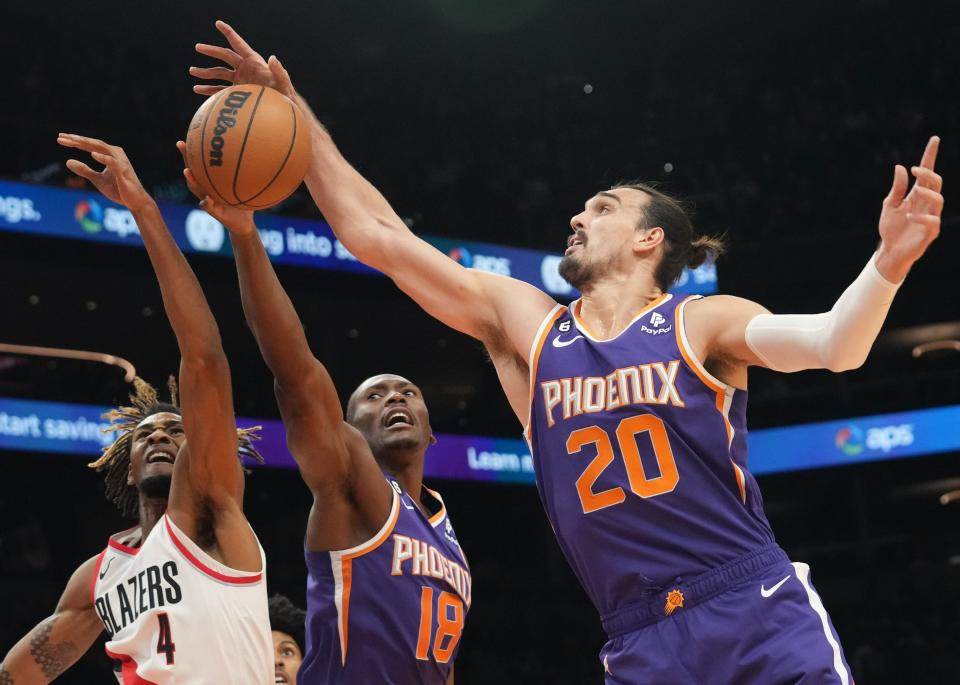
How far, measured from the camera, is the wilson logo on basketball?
3156mm

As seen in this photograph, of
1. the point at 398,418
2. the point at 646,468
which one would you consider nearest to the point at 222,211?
the point at 398,418

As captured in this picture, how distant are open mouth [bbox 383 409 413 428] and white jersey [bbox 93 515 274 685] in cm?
90

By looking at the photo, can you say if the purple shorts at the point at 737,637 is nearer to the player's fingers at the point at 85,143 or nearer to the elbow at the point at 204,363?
the elbow at the point at 204,363

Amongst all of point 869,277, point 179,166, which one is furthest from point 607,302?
point 179,166

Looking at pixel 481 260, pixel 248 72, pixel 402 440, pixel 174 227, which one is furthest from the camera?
pixel 481 260

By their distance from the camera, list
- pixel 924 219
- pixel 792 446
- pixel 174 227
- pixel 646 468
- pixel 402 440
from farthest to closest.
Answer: pixel 792 446, pixel 174 227, pixel 402 440, pixel 646 468, pixel 924 219

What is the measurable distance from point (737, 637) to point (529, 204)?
1294 centimetres

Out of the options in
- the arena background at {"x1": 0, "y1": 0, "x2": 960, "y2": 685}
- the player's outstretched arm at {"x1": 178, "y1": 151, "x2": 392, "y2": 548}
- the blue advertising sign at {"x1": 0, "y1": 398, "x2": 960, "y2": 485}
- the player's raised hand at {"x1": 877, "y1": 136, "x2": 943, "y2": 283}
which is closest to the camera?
the player's raised hand at {"x1": 877, "y1": 136, "x2": 943, "y2": 283}

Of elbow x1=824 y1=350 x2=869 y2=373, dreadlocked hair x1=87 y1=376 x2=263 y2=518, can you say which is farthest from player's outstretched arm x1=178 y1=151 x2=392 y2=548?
elbow x1=824 y1=350 x2=869 y2=373

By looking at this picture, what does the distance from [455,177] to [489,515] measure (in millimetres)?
4622

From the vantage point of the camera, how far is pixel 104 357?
13.1 meters

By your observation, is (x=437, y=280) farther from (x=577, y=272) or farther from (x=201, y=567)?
(x=201, y=567)

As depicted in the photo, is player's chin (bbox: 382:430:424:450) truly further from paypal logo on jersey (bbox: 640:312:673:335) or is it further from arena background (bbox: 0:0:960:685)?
arena background (bbox: 0:0:960:685)

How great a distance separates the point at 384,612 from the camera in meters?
3.63
